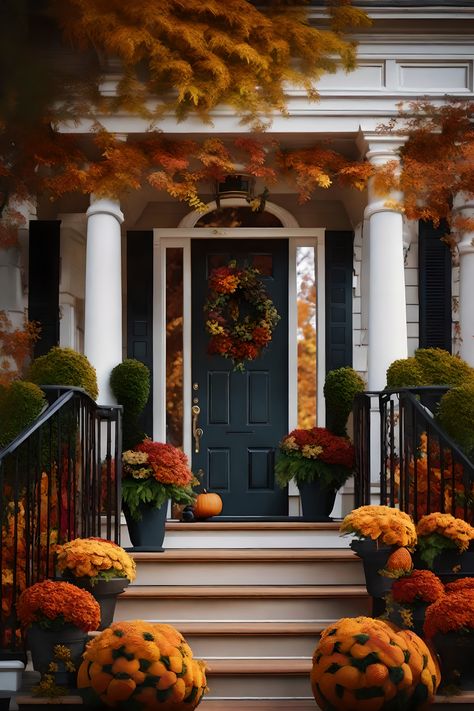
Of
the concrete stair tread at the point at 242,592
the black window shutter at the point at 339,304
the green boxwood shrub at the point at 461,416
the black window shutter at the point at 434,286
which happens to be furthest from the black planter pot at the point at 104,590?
the black window shutter at the point at 339,304

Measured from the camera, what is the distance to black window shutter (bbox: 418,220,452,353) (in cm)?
735

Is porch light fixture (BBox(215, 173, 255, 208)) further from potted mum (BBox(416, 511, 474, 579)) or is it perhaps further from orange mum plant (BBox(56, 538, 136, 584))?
orange mum plant (BBox(56, 538, 136, 584))

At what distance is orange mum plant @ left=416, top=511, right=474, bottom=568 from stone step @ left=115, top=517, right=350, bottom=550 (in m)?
1.44

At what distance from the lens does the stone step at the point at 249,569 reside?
5250 mm

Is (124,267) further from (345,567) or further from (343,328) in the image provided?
(345,567)

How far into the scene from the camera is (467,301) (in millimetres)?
7211

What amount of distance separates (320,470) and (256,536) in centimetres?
98

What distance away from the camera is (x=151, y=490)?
579 centimetres

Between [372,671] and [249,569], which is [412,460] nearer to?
[249,569]

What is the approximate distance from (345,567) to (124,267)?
3.57 meters

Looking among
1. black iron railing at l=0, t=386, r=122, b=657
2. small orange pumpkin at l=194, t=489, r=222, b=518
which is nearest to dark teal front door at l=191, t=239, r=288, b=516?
small orange pumpkin at l=194, t=489, r=222, b=518

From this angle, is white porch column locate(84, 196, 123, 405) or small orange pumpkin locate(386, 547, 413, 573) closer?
small orange pumpkin locate(386, 547, 413, 573)

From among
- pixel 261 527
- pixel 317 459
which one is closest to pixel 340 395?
pixel 317 459

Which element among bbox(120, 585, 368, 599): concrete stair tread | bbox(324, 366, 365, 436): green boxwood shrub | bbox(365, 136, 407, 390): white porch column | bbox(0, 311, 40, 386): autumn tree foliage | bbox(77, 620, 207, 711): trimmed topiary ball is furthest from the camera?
bbox(324, 366, 365, 436): green boxwood shrub
